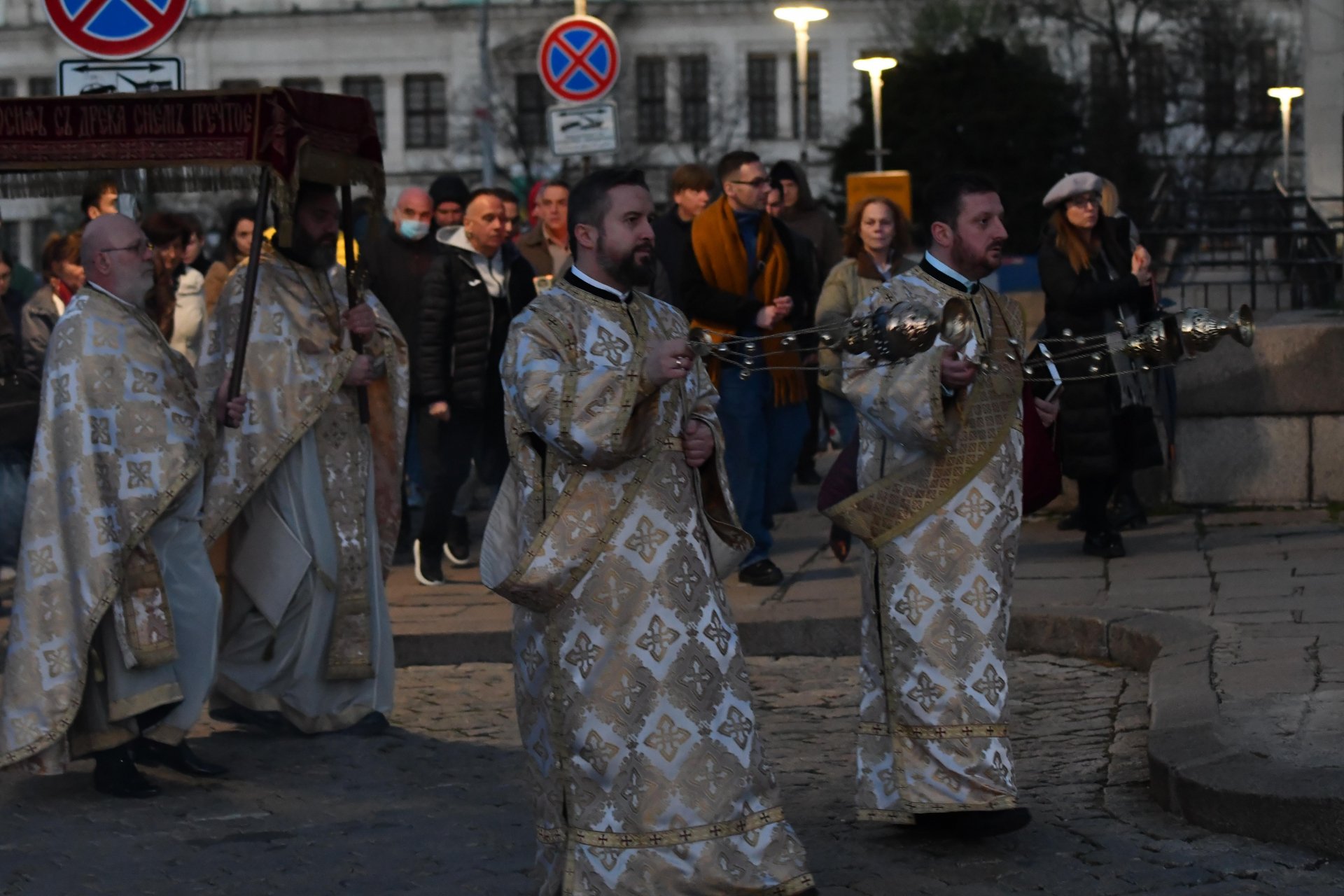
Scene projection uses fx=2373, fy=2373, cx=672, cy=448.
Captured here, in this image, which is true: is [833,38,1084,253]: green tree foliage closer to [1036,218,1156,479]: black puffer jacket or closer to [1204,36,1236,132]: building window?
[1204,36,1236,132]: building window

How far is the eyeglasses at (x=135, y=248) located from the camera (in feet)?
24.0

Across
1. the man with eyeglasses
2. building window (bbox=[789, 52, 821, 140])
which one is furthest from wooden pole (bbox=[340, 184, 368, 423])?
building window (bbox=[789, 52, 821, 140])

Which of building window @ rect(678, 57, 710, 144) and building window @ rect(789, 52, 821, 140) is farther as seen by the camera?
building window @ rect(789, 52, 821, 140)

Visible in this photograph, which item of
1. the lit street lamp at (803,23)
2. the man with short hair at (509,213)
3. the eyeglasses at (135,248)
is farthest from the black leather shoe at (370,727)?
the lit street lamp at (803,23)

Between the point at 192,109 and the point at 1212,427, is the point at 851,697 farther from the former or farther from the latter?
the point at 1212,427

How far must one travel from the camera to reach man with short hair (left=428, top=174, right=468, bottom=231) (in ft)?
43.0

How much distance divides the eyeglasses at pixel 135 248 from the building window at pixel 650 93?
193 ft

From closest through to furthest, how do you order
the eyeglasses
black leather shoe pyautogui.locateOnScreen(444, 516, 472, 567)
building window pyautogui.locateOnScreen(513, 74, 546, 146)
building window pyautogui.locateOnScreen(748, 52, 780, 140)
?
the eyeglasses, black leather shoe pyautogui.locateOnScreen(444, 516, 472, 567), building window pyautogui.locateOnScreen(513, 74, 546, 146), building window pyautogui.locateOnScreen(748, 52, 780, 140)

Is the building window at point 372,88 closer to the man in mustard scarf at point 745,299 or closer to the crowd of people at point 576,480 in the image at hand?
the crowd of people at point 576,480

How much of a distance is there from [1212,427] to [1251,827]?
626cm

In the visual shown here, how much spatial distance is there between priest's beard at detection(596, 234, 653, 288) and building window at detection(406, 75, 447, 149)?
6572cm

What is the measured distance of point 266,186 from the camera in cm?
777

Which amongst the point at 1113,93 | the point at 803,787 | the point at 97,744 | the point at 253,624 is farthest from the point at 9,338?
the point at 1113,93

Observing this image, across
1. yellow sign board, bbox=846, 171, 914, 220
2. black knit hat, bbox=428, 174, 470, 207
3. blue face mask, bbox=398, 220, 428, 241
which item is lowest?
blue face mask, bbox=398, 220, 428, 241
